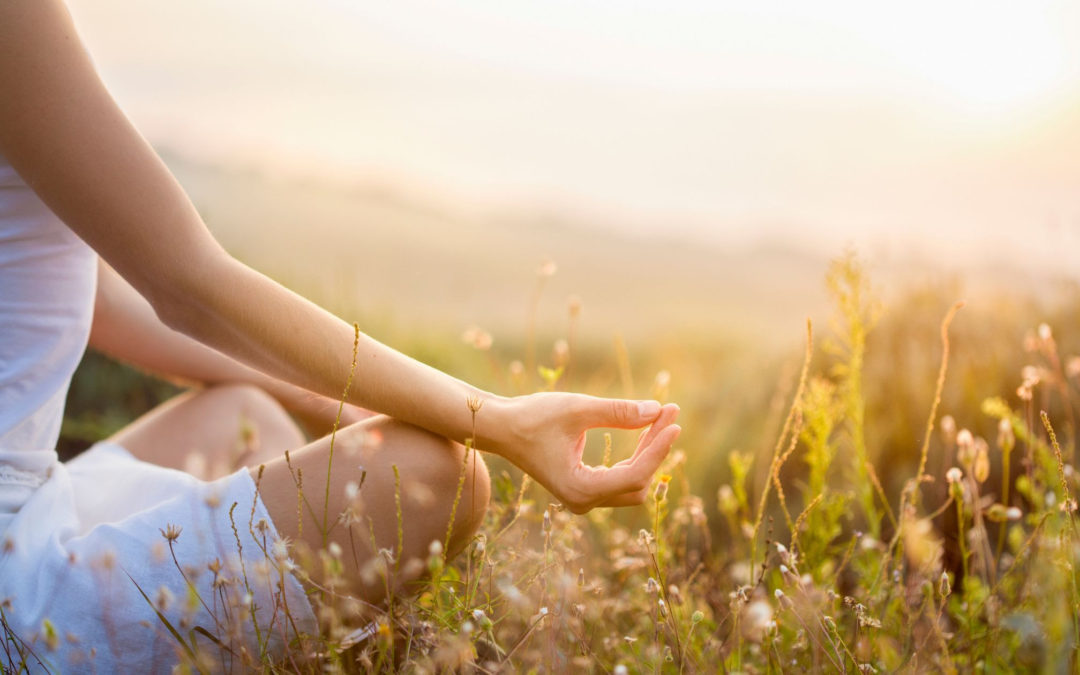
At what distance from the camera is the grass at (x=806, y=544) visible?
1.55m

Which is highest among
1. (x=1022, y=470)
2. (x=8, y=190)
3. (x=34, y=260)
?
(x=8, y=190)

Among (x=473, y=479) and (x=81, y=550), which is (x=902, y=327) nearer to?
(x=473, y=479)

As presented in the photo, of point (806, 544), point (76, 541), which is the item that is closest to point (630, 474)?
point (76, 541)

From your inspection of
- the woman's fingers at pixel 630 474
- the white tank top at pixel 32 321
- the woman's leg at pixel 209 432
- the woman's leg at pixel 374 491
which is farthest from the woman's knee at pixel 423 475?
the woman's leg at pixel 209 432

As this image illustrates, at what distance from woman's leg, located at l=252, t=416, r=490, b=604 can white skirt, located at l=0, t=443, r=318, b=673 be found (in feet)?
0.22

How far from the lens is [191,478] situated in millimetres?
1771

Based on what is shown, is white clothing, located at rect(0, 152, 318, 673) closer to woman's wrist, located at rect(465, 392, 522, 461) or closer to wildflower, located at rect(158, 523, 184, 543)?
wildflower, located at rect(158, 523, 184, 543)

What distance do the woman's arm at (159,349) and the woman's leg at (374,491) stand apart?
0.60 m

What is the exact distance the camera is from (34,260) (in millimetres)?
1612

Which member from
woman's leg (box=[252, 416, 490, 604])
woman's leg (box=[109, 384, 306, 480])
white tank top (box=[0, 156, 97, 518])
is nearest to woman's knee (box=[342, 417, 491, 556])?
woman's leg (box=[252, 416, 490, 604])

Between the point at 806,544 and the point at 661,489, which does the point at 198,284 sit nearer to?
the point at 661,489

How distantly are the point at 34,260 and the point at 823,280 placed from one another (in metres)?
1.76

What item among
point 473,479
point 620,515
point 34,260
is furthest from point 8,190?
point 620,515

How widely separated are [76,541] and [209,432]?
735 mm
